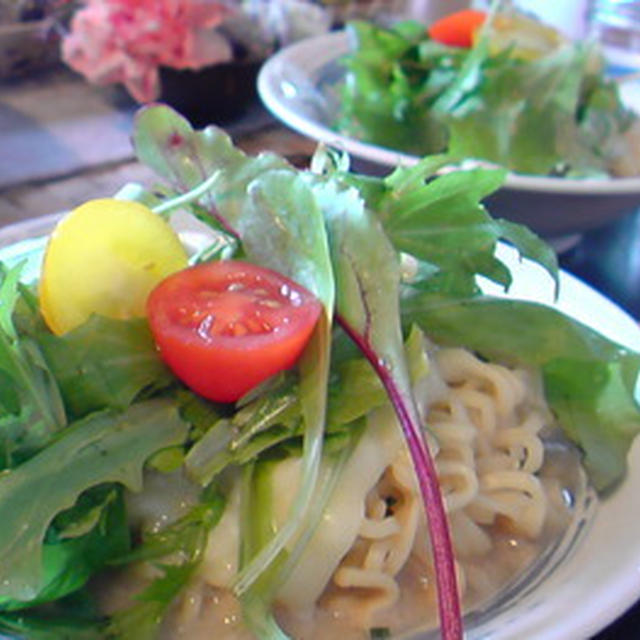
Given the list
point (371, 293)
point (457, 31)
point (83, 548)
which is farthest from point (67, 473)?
point (457, 31)

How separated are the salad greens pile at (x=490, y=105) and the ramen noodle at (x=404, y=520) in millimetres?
672

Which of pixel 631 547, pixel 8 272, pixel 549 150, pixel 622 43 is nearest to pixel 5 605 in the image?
pixel 8 272

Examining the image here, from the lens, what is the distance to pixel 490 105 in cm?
A: 145

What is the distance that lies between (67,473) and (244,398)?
12 cm

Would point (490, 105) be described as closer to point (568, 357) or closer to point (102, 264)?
Result: point (568, 357)

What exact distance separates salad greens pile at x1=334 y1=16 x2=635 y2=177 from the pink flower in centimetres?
30

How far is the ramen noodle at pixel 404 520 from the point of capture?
0.65 m

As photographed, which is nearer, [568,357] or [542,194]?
[568,357]

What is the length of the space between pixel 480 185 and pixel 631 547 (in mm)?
267

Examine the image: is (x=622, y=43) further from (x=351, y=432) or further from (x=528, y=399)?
(x=351, y=432)

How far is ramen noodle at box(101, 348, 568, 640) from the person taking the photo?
647 millimetres

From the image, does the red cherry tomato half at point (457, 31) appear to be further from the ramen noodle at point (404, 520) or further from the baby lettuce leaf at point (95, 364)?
the baby lettuce leaf at point (95, 364)

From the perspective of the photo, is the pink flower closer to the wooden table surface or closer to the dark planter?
the dark planter

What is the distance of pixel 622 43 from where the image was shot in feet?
9.03
